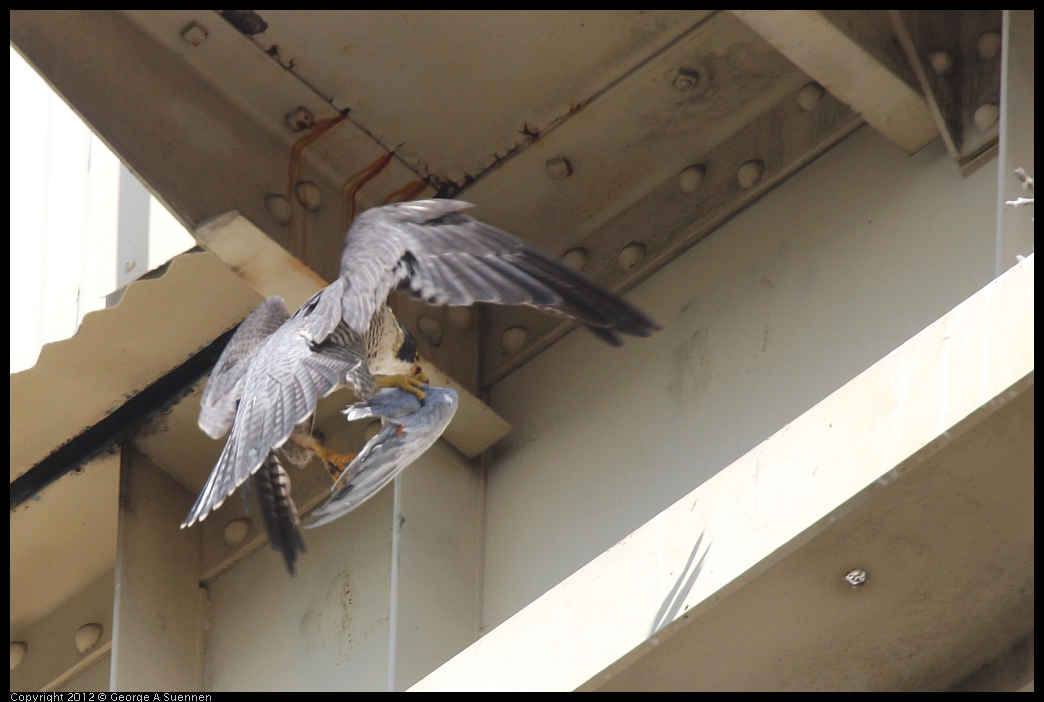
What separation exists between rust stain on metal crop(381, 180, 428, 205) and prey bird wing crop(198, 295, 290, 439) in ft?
2.29

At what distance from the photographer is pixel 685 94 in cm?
479

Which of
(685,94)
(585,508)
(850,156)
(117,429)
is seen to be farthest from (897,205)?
(117,429)

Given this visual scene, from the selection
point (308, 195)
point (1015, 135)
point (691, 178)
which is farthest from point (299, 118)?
point (1015, 135)

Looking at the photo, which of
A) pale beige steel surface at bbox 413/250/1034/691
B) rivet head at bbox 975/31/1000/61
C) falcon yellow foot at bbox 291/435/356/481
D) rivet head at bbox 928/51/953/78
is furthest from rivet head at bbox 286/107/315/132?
pale beige steel surface at bbox 413/250/1034/691

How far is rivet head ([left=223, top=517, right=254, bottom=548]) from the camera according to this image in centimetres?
548

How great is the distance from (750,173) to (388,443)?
1.72m

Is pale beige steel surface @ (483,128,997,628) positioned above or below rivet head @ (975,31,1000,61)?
below

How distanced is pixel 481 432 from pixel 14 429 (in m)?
1.53

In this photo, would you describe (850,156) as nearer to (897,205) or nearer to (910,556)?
(897,205)

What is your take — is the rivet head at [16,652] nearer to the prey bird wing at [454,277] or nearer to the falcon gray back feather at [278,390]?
the falcon gray back feather at [278,390]

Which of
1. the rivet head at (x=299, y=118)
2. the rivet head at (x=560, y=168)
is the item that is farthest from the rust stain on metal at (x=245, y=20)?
the rivet head at (x=560, y=168)

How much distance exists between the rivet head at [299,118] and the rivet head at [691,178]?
112cm

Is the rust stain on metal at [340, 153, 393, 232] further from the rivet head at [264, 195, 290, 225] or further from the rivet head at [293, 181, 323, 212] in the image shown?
the rivet head at [264, 195, 290, 225]

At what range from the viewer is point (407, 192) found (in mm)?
4961
